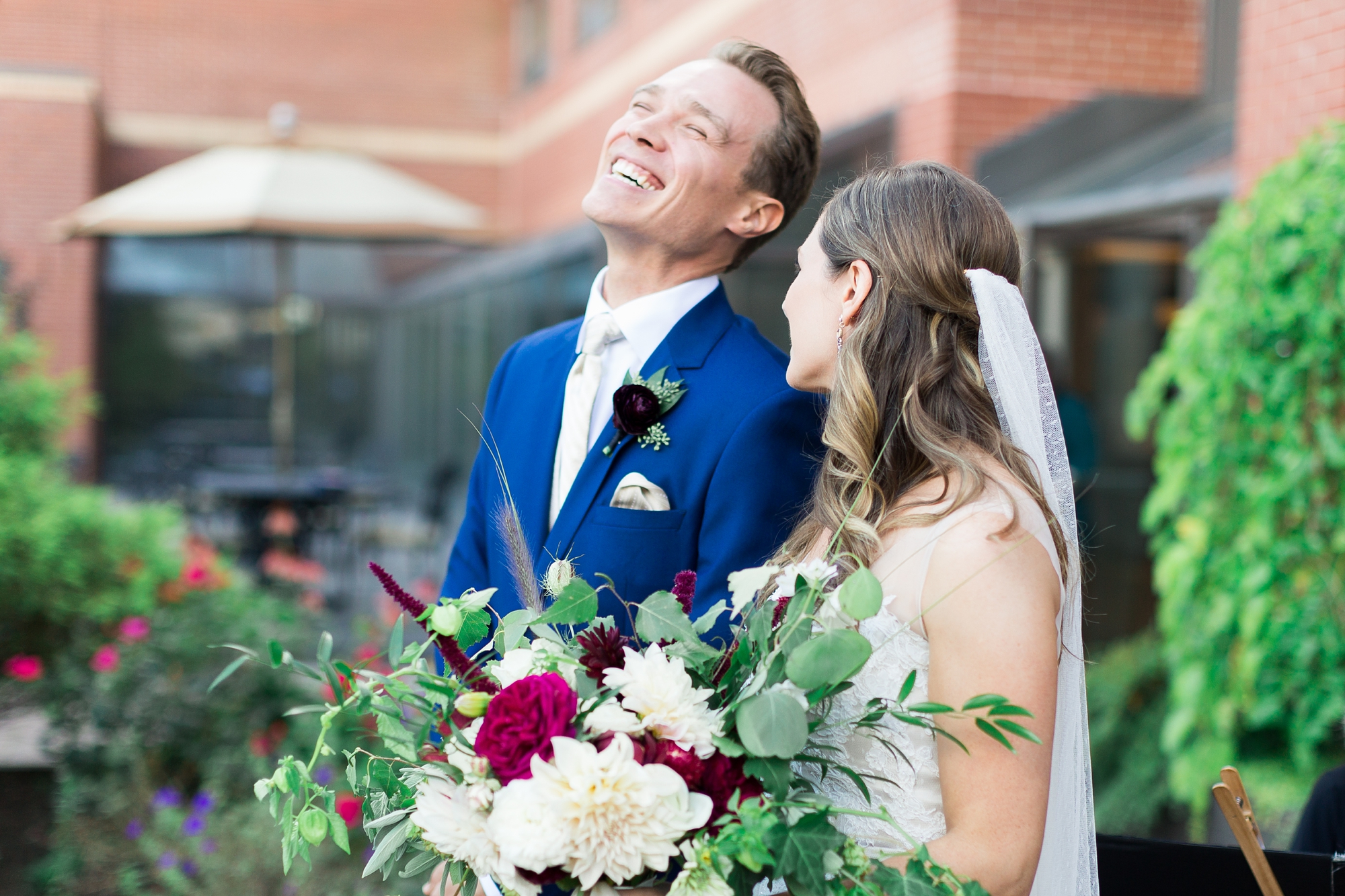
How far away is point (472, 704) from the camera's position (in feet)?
4.58

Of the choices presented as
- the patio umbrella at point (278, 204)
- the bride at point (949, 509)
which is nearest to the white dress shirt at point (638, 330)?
the bride at point (949, 509)

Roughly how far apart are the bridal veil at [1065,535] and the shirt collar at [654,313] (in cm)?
65

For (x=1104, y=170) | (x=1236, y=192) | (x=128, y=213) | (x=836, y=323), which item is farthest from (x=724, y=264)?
(x=128, y=213)

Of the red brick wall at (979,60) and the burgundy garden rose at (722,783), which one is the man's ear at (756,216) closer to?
the burgundy garden rose at (722,783)

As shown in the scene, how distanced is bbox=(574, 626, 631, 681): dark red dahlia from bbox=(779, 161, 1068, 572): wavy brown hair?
39 cm

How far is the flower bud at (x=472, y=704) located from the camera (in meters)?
1.40

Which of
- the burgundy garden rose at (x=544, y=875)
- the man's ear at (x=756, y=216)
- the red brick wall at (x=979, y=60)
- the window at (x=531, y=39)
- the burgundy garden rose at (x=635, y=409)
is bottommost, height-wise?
the burgundy garden rose at (x=544, y=875)

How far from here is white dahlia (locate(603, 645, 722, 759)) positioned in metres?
1.33

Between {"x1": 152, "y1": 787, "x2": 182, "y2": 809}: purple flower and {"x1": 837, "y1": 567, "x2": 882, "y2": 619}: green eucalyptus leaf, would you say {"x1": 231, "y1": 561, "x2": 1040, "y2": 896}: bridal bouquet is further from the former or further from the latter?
{"x1": 152, "y1": 787, "x2": 182, "y2": 809}: purple flower

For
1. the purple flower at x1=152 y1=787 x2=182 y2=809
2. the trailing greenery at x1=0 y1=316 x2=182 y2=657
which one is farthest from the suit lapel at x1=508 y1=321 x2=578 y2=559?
the trailing greenery at x1=0 y1=316 x2=182 y2=657

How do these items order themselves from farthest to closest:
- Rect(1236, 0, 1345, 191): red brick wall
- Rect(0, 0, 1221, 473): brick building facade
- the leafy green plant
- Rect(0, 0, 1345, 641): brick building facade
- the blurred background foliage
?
Rect(0, 0, 1221, 473): brick building facade → Rect(0, 0, 1345, 641): brick building facade → the leafy green plant → Rect(1236, 0, 1345, 191): red brick wall → the blurred background foliage

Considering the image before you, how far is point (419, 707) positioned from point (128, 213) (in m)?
6.52

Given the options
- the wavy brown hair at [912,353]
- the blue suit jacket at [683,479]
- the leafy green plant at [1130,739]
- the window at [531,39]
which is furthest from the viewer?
the window at [531,39]

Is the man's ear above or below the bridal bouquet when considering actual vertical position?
above
